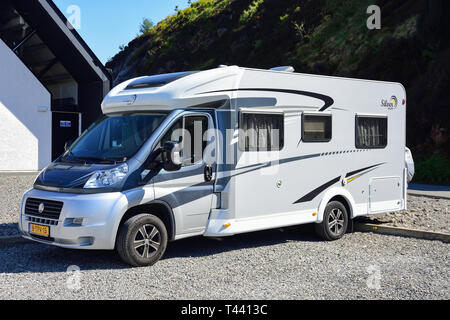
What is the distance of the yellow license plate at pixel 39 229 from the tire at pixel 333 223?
445 centimetres

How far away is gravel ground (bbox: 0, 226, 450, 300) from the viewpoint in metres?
6.04

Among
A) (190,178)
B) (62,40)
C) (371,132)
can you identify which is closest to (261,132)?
(190,178)

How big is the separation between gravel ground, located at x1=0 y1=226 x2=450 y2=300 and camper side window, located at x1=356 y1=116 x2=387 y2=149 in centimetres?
177

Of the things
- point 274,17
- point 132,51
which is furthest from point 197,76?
point 132,51

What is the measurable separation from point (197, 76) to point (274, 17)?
2703 cm

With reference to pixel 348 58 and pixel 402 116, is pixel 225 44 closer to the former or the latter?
pixel 348 58

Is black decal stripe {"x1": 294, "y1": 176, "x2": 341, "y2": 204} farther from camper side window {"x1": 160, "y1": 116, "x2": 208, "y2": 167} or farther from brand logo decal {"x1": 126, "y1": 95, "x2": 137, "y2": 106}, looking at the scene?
brand logo decal {"x1": 126, "y1": 95, "x2": 137, "y2": 106}

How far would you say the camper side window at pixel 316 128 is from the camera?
9.02m

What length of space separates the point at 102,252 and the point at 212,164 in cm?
208

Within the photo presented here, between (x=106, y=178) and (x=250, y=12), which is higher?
(x=250, y=12)

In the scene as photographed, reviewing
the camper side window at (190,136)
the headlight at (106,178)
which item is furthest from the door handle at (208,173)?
the headlight at (106,178)

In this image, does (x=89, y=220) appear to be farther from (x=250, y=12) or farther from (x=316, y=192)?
(x=250, y=12)

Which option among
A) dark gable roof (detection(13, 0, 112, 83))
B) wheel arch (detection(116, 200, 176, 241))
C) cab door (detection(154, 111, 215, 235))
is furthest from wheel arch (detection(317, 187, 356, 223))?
dark gable roof (detection(13, 0, 112, 83))

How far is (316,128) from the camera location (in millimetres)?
9148
